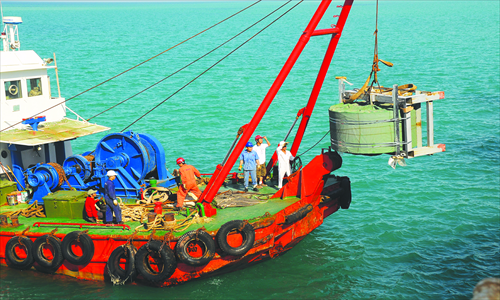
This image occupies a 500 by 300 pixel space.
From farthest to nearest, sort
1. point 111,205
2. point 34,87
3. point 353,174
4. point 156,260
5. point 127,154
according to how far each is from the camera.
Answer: point 353,174, point 34,87, point 127,154, point 111,205, point 156,260

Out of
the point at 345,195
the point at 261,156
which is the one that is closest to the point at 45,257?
the point at 261,156

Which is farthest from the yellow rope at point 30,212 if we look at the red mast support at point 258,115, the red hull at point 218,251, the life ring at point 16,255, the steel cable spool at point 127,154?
the red mast support at point 258,115

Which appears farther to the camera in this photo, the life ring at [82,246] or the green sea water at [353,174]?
the green sea water at [353,174]

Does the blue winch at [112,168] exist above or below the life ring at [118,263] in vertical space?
above

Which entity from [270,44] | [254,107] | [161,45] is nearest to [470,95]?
[254,107]

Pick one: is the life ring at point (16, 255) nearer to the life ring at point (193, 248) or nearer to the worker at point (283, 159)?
the life ring at point (193, 248)

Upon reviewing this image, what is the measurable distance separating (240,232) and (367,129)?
3.55 m

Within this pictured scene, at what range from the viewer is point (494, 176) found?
20.2 metres

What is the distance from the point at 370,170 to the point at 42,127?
12466 mm

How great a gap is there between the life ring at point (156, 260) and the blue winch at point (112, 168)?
105 inches

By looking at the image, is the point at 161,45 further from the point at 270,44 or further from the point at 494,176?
the point at 494,176

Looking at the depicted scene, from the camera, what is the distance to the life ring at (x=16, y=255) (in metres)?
12.8

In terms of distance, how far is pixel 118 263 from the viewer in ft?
39.8

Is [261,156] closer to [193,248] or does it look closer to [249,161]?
[249,161]
